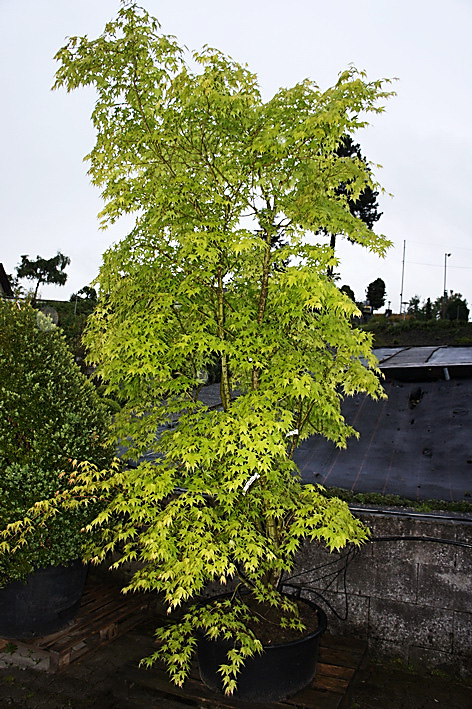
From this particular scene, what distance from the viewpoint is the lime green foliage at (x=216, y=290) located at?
3268 millimetres

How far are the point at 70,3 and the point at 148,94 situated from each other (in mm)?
2587

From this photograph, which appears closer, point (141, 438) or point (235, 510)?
point (235, 510)

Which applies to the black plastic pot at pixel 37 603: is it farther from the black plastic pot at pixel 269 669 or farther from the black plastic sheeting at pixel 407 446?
the black plastic sheeting at pixel 407 446

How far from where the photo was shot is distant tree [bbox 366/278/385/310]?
3353cm

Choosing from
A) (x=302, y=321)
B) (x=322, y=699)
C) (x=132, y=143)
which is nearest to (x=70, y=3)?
(x=132, y=143)

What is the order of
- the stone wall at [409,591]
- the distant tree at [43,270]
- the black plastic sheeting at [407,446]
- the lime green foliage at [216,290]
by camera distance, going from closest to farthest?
the lime green foliage at [216,290], the stone wall at [409,591], the black plastic sheeting at [407,446], the distant tree at [43,270]

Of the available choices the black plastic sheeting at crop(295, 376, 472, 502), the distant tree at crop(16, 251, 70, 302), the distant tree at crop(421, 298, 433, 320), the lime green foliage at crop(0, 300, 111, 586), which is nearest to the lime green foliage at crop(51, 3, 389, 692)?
the lime green foliage at crop(0, 300, 111, 586)

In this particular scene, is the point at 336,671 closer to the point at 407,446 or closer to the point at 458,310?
the point at 407,446

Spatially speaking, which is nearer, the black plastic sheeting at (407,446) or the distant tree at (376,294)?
the black plastic sheeting at (407,446)

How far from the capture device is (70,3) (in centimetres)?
504

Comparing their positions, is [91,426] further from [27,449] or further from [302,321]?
[302,321]

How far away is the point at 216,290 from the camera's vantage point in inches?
151

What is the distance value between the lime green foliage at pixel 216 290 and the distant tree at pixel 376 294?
3114cm

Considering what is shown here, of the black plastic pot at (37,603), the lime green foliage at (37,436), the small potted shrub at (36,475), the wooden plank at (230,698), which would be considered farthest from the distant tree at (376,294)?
the black plastic pot at (37,603)
